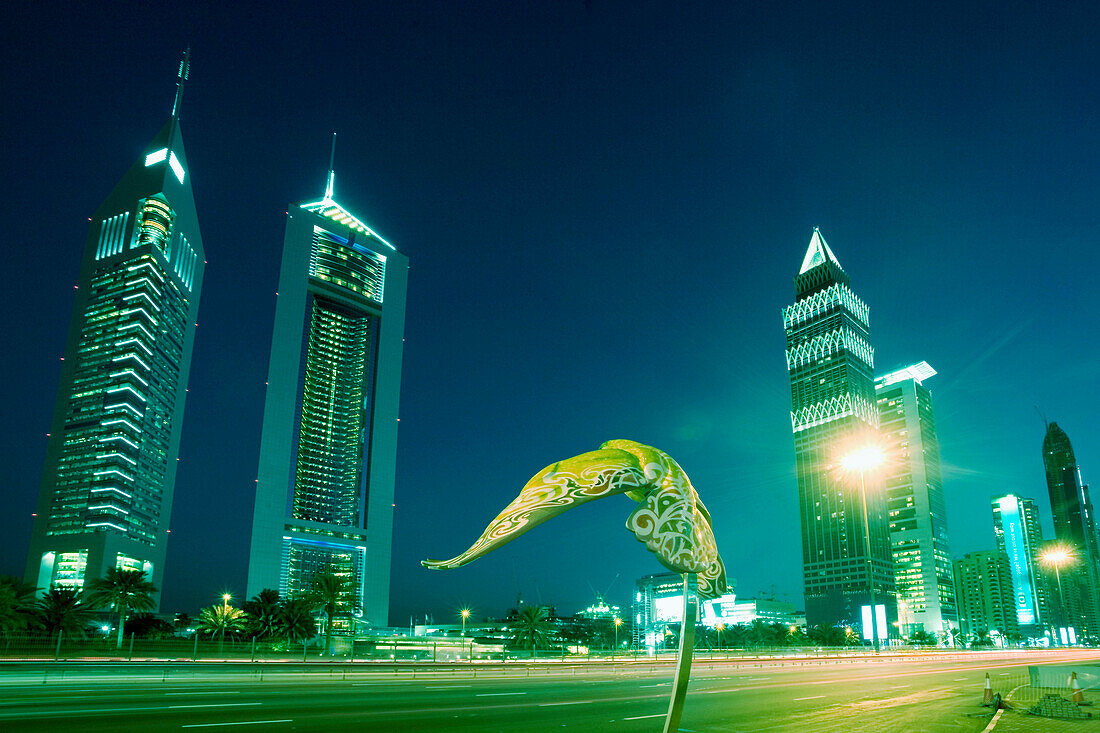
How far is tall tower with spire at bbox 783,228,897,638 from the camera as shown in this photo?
6206 inches

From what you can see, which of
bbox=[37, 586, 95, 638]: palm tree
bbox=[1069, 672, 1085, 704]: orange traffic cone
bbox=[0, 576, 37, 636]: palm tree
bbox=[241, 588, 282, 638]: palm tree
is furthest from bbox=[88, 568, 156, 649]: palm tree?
bbox=[1069, 672, 1085, 704]: orange traffic cone

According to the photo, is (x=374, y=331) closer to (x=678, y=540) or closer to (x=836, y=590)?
(x=836, y=590)

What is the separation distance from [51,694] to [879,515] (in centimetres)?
17440

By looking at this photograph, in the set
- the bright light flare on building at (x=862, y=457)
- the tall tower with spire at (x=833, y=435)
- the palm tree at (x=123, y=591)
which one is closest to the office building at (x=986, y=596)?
the tall tower with spire at (x=833, y=435)

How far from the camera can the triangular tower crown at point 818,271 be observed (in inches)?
7274

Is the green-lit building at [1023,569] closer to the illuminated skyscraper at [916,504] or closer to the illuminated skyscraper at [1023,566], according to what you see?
the illuminated skyscraper at [1023,566]

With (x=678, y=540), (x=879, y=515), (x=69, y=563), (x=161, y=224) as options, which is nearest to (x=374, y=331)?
(x=161, y=224)

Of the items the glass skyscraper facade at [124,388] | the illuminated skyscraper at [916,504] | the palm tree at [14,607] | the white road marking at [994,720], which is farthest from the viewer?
the illuminated skyscraper at [916,504]

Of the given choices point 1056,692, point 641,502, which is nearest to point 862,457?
point 1056,692

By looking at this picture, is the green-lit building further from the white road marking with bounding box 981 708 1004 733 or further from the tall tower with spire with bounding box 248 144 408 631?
the white road marking with bounding box 981 708 1004 733

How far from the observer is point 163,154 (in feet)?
449

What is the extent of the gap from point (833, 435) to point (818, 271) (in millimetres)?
43282

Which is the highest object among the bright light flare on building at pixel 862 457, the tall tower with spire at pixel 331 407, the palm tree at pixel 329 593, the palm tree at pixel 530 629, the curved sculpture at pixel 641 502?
the tall tower with spire at pixel 331 407

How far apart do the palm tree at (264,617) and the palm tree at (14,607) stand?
14.1 m
